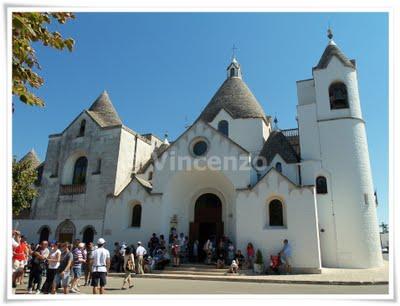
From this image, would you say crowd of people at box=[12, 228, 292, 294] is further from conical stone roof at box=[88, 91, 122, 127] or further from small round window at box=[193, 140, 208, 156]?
conical stone roof at box=[88, 91, 122, 127]

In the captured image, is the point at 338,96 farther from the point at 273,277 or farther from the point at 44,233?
the point at 44,233

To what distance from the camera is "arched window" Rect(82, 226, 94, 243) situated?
2238 cm

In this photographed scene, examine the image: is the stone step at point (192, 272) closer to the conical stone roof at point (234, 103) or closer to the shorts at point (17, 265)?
the shorts at point (17, 265)

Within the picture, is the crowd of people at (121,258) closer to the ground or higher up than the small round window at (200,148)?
closer to the ground

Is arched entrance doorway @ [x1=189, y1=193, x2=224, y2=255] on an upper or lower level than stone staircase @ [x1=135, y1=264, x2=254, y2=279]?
upper

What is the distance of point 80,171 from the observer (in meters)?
25.3

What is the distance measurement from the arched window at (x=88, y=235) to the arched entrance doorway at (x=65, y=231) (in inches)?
42.3

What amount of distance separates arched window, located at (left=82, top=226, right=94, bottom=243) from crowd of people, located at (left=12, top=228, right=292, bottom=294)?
3210mm

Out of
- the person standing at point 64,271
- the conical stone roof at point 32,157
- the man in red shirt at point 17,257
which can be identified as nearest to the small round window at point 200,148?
the person standing at point 64,271

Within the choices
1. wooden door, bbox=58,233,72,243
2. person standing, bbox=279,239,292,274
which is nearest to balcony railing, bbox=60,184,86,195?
wooden door, bbox=58,233,72,243

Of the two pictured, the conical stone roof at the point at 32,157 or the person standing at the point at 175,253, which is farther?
the conical stone roof at the point at 32,157

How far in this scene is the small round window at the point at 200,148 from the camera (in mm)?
20766
